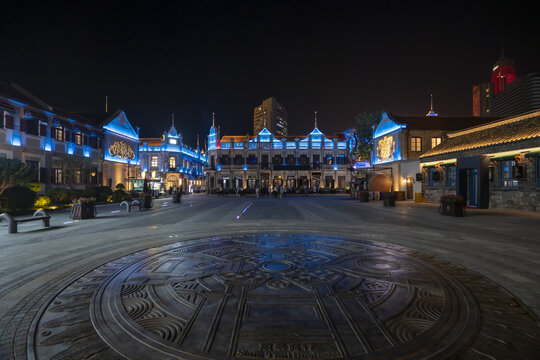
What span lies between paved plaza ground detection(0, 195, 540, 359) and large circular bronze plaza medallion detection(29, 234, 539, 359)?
0.02m

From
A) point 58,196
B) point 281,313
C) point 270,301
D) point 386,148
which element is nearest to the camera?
point 281,313

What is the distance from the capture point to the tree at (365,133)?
36.8 metres

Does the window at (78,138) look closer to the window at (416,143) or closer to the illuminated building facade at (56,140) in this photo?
the illuminated building facade at (56,140)

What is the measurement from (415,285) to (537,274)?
2429mm

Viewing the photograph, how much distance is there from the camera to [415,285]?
144 inches

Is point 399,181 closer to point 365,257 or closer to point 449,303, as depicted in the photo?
point 365,257

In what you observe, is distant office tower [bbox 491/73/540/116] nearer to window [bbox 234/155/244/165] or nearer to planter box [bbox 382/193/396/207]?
window [bbox 234/155/244/165]

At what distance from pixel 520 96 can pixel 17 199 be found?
833 ft

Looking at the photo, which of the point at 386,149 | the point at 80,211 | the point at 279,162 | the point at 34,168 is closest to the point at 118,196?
the point at 34,168

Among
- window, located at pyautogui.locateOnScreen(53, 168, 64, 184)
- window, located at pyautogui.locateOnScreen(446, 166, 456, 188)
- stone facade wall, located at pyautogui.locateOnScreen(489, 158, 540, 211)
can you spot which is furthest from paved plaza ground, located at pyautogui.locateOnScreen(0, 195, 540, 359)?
window, located at pyautogui.locateOnScreen(53, 168, 64, 184)

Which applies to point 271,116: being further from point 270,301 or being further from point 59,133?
point 270,301

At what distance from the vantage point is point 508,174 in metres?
14.9

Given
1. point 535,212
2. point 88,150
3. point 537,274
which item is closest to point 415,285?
point 537,274

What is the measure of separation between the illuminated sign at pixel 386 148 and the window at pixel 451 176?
9.31 metres
